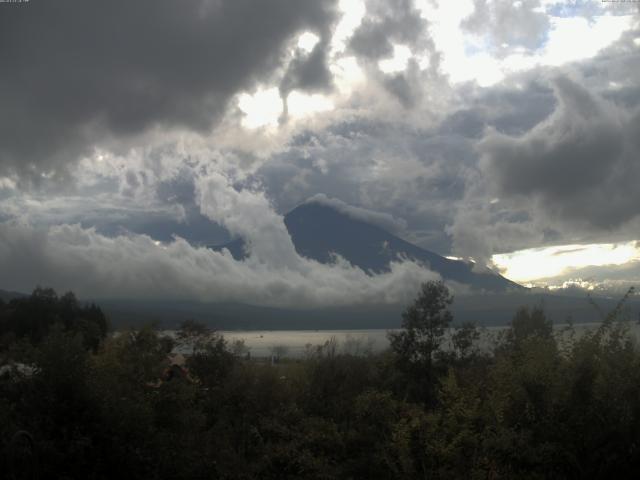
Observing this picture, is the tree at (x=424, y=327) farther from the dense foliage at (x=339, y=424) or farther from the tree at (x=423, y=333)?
the dense foliage at (x=339, y=424)

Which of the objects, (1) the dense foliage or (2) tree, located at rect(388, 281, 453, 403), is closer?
(1) the dense foliage

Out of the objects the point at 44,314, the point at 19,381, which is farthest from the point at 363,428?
the point at 44,314

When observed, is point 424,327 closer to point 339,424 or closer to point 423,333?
point 423,333

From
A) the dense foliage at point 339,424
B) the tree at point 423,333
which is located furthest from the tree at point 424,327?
the dense foliage at point 339,424

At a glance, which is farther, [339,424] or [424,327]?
[424,327]

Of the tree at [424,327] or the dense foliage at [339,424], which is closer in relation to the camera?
the dense foliage at [339,424]

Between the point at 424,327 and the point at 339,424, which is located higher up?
the point at 424,327

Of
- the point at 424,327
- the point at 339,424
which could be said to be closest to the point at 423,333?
the point at 424,327

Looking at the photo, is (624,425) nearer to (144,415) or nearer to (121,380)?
(144,415)

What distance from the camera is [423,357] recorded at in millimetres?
36344

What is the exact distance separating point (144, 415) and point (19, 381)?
3.61 metres

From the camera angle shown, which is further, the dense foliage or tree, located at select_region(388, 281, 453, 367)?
tree, located at select_region(388, 281, 453, 367)

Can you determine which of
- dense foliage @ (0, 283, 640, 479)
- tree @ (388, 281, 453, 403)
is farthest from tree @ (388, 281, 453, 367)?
dense foliage @ (0, 283, 640, 479)

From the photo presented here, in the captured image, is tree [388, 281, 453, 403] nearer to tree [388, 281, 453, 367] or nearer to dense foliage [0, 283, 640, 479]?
tree [388, 281, 453, 367]
